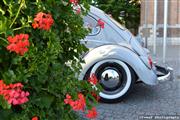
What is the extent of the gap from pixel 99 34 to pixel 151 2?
15039 millimetres

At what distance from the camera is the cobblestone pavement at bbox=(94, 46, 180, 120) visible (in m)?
6.11

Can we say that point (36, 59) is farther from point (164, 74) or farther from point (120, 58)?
point (164, 74)

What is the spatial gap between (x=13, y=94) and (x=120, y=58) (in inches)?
176

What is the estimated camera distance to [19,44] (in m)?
2.33

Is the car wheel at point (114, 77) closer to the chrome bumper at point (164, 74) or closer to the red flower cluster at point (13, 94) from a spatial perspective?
the chrome bumper at point (164, 74)

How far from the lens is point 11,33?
96.8 inches

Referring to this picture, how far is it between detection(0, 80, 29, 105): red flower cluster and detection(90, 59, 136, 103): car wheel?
4393mm

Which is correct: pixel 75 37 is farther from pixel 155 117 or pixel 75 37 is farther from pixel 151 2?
pixel 151 2

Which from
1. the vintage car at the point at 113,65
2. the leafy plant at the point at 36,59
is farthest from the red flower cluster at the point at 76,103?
the vintage car at the point at 113,65

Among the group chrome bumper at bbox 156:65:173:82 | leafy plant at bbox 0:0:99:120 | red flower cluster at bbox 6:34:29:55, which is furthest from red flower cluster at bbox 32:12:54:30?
chrome bumper at bbox 156:65:173:82

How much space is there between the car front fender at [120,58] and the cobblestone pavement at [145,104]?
44 cm

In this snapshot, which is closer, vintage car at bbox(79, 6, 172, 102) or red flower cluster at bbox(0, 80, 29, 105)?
red flower cluster at bbox(0, 80, 29, 105)

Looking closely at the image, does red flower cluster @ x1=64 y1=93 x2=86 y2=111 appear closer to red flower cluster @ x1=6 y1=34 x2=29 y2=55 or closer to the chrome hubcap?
red flower cluster @ x1=6 y1=34 x2=29 y2=55

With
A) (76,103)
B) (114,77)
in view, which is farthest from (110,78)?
(76,103)
